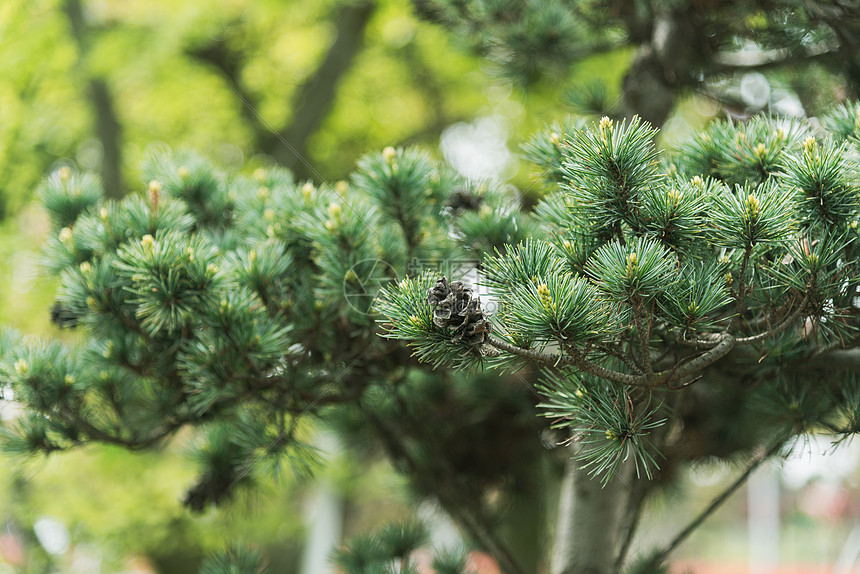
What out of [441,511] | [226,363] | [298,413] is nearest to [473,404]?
[441,511]

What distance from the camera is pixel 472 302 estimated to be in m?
0.90

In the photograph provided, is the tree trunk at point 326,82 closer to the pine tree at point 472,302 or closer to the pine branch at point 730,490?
the pine tree at point 472,302

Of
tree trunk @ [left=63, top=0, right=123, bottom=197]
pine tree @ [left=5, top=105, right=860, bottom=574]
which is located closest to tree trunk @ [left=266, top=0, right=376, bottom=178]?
tree trunk @ [left=63, top=0, right=123, bottom=197]

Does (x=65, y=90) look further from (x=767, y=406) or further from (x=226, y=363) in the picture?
(x=767, y=406)

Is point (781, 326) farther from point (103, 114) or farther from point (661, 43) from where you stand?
point (103, 114)

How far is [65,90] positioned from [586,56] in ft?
10.1

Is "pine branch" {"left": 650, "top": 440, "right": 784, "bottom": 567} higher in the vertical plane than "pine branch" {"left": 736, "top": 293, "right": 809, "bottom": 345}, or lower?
lower

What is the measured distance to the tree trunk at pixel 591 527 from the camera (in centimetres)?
160

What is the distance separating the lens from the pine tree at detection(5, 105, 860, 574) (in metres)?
0.95

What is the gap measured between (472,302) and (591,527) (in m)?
0.94

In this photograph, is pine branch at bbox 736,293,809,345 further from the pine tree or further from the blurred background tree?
the blurred background tree

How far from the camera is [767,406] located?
4.78 ft

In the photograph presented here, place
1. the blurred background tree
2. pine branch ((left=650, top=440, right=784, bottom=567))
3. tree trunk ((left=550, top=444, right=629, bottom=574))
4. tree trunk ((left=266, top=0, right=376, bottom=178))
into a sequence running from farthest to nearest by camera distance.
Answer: tree trunk ((left=266, top=0, right=376, bottom=178)), the blurred background tree, tree trunk ((left=550, top=444, right=629, bottom=574)), pine branch ((left=650, top=440, right=784, bottom=567))

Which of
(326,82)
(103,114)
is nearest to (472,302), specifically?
(326,82)
